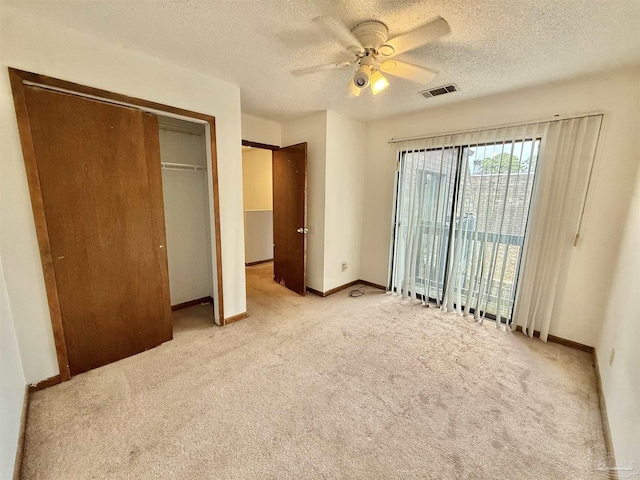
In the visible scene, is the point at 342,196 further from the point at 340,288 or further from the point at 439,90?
the point at 439,90

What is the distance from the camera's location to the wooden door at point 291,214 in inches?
144

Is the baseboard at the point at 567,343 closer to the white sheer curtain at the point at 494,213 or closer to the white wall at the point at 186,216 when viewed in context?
the white sheer curtain at the point at 494,213

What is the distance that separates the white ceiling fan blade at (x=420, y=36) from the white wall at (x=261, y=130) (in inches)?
89.6

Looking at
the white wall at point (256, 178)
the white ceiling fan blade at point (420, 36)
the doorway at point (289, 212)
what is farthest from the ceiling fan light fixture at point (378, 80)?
the white wall at point (256, 178)

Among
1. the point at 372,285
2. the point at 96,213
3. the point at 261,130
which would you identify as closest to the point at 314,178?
the point at 261,130

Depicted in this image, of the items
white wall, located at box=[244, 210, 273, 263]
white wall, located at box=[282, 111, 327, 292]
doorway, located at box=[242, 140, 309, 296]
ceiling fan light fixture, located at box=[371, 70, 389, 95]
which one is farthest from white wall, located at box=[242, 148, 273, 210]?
ceiling fan light fixture, located at box=[371, 70, 389, 95]

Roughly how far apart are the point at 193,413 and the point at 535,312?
10.5 ft

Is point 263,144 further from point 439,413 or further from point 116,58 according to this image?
point 439,413

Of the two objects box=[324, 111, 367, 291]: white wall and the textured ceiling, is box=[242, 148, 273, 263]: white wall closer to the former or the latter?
box=[324, 111, 367, 291]: white wall

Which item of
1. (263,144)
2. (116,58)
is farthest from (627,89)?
(116,58)

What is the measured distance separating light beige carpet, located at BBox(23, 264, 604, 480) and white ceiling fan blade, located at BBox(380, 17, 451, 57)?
2.29m

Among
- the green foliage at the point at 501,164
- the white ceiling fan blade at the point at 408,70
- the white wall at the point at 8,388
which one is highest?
the white ceiling fan blade at the point at 408,70

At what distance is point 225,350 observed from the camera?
248 cm

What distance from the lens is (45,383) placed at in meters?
1.96
